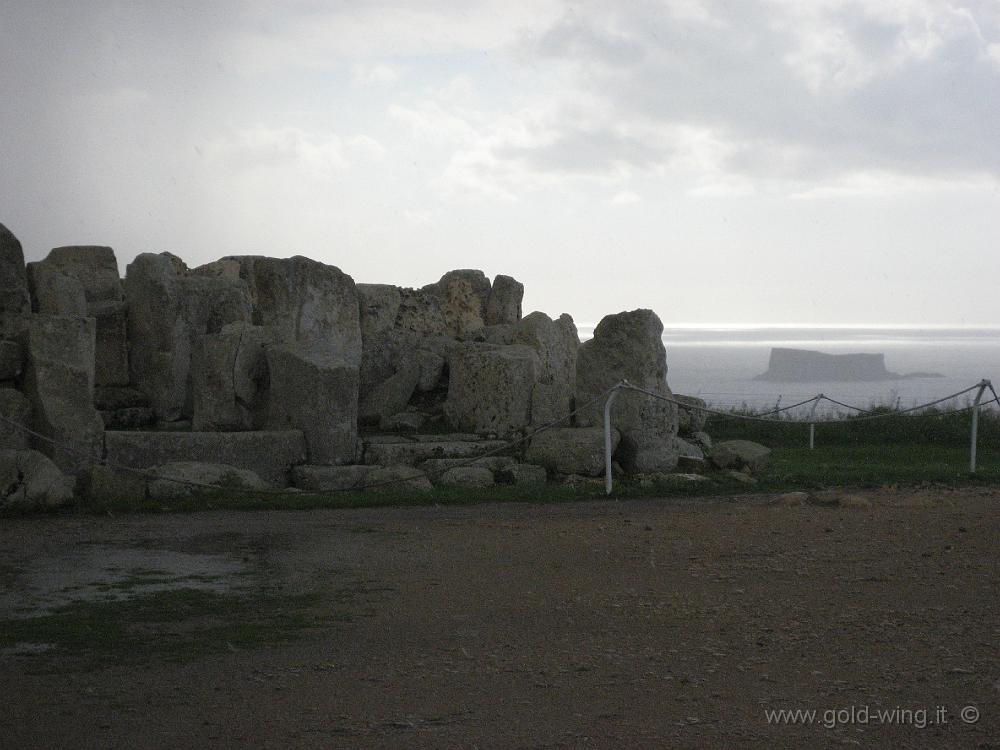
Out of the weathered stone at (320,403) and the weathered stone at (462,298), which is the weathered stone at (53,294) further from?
the weathered stone at (462,298)

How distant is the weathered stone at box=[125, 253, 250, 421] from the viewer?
1318cm

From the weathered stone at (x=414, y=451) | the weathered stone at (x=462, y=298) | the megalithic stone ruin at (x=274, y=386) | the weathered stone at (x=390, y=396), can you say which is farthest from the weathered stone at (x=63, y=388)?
the weathered stone at (x=462, y=298)

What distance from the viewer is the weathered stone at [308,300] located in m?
14.0

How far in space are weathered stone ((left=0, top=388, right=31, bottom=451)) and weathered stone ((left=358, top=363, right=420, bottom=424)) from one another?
426 cm

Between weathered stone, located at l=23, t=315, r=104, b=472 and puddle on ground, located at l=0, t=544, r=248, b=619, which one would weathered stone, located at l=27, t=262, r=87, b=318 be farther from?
puddle on ground, located at l=0, t=544, r=248, b=619

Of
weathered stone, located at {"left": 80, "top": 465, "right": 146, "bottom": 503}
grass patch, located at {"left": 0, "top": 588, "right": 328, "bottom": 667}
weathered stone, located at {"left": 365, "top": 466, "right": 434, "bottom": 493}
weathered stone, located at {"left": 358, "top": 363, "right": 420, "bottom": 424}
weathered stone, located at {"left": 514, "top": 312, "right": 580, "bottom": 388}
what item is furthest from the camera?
weathered stone, located at {"left": 514, "top": 312, "right": 580, "bottom": 388}

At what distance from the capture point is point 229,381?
12242mm

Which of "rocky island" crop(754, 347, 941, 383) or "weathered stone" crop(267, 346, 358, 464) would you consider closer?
"weathered stone" crop(267, 346, 358, 464)

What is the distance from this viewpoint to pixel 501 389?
13023mm

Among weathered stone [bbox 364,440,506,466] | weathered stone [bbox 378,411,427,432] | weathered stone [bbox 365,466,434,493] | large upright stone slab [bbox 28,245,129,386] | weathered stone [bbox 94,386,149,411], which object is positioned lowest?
weathered stone [bbox 365,466,434,493]

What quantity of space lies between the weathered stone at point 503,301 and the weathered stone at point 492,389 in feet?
18.4

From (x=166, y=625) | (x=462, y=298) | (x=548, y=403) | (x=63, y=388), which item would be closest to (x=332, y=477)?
(x=63, y=388)

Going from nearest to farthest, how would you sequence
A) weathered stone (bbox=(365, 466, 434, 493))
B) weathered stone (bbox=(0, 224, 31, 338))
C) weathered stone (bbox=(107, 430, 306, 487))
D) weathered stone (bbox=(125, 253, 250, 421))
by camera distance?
weathered stone (bbox=(365, 466, 434, 493)), weathered stone (bbox=(107, 430, 306, 487)), weathered stone (bbox=(0, 224, 31, 338)), weathered stone (bbox=(125, 253, 250, 421))

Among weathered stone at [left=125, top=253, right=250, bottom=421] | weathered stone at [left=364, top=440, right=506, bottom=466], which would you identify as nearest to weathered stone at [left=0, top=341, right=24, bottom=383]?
weathered stone at [left=125, top=253, right=250, bottom=421]
